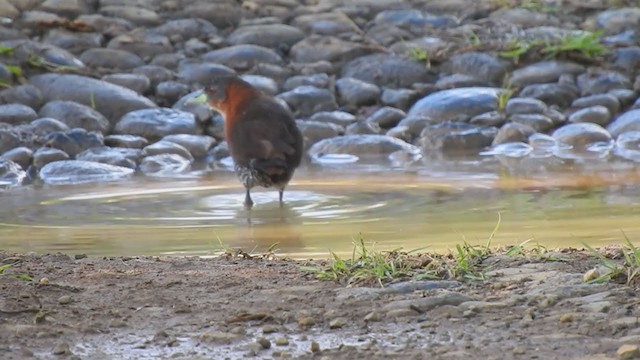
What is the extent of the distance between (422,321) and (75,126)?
7.99 meters

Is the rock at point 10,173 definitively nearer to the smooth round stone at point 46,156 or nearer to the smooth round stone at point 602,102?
the smooth round stone at point 46,156

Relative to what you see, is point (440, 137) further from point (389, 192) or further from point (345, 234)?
point (345, 234)

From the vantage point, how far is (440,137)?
11.5 m

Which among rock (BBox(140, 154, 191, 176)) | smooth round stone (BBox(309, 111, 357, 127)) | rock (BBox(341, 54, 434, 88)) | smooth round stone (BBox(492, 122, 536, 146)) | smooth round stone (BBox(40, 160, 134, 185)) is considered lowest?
rock (BBox(140, 154, 191, 176))

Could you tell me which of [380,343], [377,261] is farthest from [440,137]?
[380,343]

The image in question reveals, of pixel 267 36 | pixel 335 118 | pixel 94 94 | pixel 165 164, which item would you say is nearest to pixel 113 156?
pixel 165 164

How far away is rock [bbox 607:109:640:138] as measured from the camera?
454 inches

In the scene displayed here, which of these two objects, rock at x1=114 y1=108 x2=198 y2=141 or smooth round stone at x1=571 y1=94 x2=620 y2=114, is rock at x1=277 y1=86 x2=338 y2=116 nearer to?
rock at x1=114 y1=108 x2=198 y2=141

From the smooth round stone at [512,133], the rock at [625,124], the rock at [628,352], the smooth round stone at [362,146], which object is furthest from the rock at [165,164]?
the rock at [628,352]

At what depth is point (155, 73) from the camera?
1271 cm

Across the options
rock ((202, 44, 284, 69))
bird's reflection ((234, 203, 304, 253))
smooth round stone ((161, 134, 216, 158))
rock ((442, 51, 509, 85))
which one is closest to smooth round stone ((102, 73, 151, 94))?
rock ((202, 44, 284, 69))

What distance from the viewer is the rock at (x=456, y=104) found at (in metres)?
12.0

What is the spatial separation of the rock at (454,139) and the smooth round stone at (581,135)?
59 centimetres

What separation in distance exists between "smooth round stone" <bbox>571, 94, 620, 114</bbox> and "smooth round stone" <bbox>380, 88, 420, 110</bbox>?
1.49 meters
